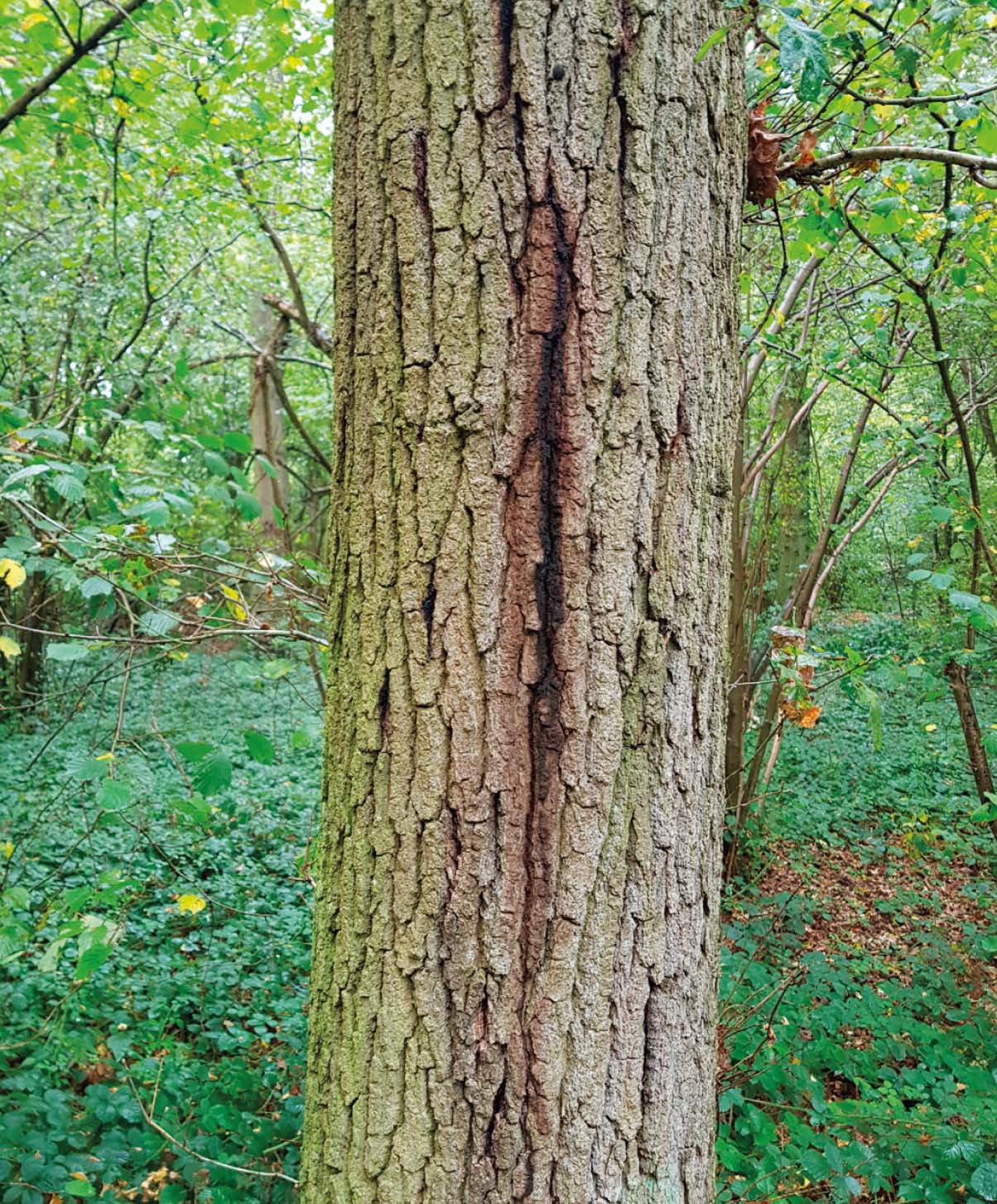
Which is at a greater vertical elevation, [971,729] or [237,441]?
[237,441]

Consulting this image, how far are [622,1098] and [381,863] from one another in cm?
41

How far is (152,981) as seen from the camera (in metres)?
3.63

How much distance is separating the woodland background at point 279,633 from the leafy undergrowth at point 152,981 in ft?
0.06

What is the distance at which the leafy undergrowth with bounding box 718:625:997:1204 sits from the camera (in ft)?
8.86

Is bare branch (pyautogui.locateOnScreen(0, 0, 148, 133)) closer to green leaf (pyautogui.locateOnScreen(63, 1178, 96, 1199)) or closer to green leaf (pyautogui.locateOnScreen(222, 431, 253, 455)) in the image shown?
green leaf (pyautogui.locateOnScreen(222, 431, 253, 455))

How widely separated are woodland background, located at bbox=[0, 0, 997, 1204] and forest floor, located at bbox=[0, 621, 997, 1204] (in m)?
0.02

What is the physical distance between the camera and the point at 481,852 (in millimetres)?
962

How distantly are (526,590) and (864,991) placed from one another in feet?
14.1

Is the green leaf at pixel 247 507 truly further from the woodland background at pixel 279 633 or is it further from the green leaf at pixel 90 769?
the green leaf at pixel 90 769

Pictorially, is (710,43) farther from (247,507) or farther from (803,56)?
(247,507)

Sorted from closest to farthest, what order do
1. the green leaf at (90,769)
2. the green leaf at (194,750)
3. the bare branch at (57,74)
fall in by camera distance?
the green leaf at (194,750) < the green leaf at (90,769) < the bare branch at (57,74)

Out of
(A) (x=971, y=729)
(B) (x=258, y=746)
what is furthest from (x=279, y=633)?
(A) (x=971, y=729)

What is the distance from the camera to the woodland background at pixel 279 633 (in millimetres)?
2314

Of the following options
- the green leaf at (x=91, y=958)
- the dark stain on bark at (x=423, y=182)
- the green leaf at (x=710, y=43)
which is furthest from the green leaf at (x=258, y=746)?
the green leaf at (x=710, y=43)
